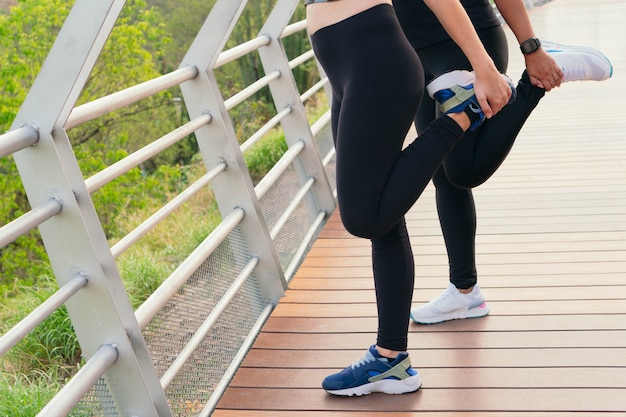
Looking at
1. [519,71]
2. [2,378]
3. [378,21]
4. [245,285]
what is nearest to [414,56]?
[378,21]

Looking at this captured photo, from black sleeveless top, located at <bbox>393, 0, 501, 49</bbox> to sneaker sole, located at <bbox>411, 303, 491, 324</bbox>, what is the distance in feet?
2.84

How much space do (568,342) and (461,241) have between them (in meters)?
0.42

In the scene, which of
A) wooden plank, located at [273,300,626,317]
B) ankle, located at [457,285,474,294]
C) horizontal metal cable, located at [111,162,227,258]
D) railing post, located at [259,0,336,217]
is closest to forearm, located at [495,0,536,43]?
ankle, located at [457,285,474,294]

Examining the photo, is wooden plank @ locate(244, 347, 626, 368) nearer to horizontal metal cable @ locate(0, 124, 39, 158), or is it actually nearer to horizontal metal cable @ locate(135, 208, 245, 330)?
horizontal metal cable @ locate(135, 208, 245, 330)

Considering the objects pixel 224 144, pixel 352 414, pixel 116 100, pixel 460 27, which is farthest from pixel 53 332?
pixel 460 27

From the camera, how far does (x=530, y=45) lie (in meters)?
2.33

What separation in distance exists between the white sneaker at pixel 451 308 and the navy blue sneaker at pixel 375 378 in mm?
436

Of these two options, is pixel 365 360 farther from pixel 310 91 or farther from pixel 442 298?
pixel 310 91

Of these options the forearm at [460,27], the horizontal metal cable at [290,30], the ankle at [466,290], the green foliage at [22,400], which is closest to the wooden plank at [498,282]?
the ankle at [466,290]

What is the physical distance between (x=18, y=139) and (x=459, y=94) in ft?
3.26

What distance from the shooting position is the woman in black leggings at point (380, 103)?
6.42 feet

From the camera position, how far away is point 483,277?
3.18m

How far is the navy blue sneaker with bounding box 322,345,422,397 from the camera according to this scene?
229 centimetres

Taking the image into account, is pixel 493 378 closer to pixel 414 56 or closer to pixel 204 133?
pixel 414 56
